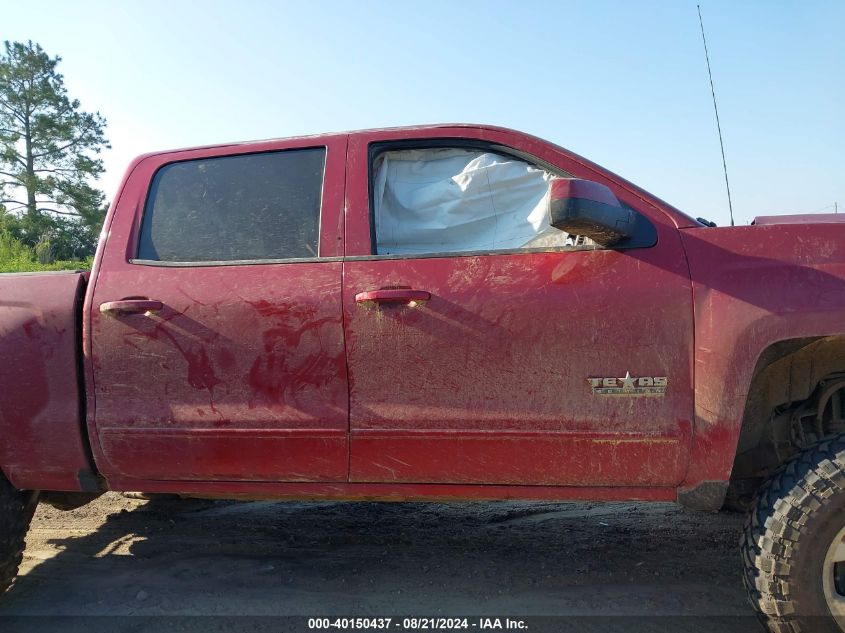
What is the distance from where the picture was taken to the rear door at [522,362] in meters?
2.37

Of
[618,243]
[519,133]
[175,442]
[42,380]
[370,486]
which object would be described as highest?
[519,133]

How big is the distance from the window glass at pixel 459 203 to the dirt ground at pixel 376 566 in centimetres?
161

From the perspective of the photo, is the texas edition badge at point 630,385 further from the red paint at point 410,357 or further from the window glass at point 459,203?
the window glass at point 459,203

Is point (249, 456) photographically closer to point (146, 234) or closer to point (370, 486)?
point (370, 486)

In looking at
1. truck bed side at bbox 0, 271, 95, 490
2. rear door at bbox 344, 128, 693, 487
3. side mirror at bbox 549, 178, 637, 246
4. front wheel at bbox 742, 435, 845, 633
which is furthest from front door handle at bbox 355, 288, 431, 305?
front wheel at bbox 742, 435, 845, 633

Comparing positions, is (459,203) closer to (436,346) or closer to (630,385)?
(436,346)

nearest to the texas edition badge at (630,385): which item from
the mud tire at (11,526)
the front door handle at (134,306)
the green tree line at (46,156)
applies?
the front door handle at (134,306)

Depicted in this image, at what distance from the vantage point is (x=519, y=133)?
2.72m

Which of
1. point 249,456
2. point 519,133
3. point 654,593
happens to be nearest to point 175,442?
point 249,456

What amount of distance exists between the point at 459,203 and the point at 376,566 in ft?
6.26

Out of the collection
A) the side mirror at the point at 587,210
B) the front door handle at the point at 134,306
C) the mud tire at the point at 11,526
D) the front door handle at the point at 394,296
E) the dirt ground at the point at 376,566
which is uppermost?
the side mirror at the point at 587,210

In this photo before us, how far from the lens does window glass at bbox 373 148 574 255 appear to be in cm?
276

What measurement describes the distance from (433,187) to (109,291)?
4.86 feet

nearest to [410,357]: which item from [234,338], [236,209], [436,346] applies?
[436,346]
